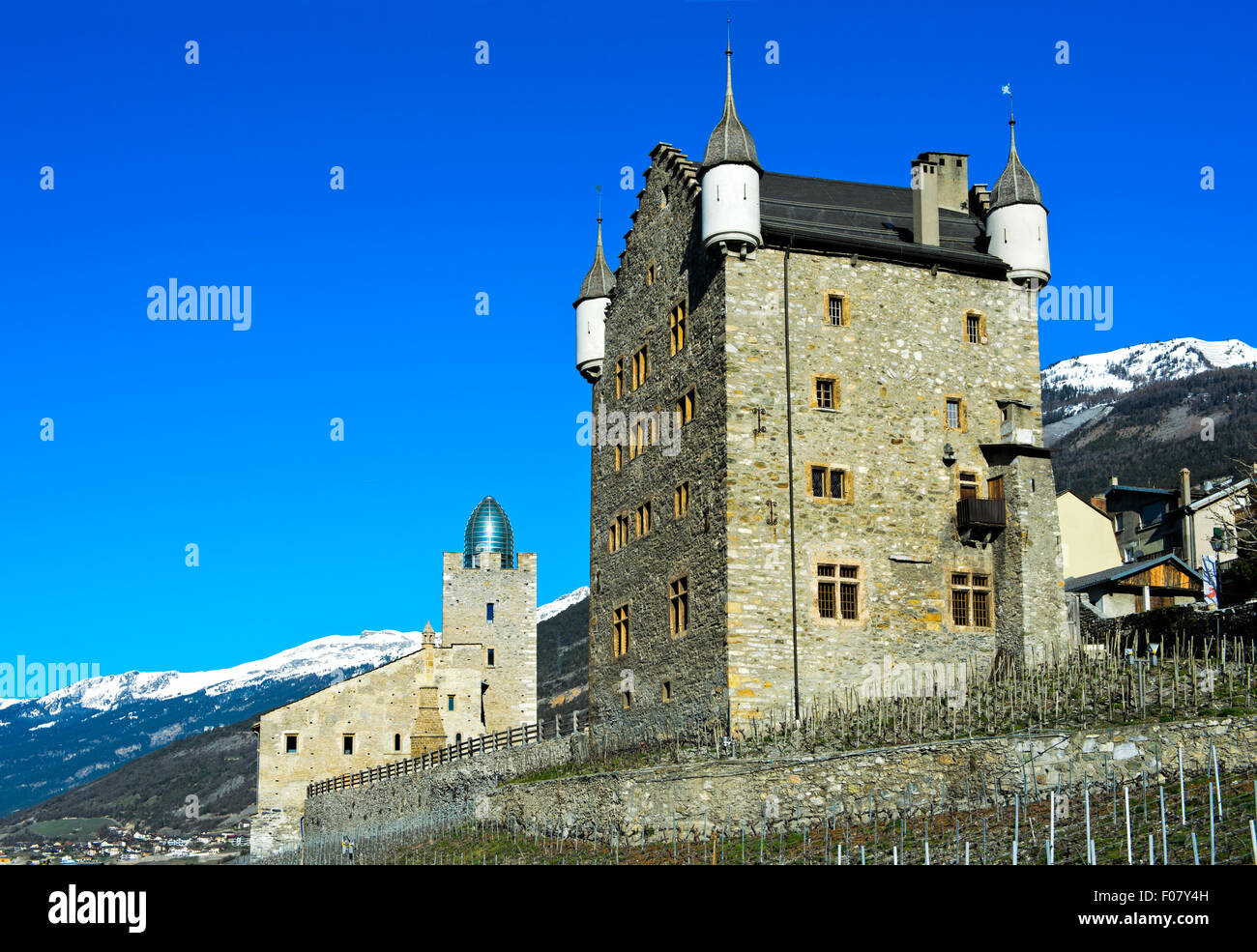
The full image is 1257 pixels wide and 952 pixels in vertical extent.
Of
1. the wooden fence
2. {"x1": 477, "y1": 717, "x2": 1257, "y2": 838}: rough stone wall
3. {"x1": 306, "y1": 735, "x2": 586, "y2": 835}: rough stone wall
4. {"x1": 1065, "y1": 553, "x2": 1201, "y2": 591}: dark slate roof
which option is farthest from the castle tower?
{"x1": 477, "y1": 717, "x2": 1257, "y2": 838}: rough stone wall

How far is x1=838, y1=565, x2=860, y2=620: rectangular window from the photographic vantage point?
41344 millimetres

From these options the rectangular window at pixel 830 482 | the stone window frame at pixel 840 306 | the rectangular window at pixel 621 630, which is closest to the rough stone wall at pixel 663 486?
the rectangular window at pixel 621 630

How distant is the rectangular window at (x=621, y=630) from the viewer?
47.3 meters

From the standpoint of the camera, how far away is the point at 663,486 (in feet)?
148

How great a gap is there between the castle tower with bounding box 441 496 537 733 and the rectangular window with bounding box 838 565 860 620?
4540 cm

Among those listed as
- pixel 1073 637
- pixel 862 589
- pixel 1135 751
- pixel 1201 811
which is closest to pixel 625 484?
A: pixel 862 589

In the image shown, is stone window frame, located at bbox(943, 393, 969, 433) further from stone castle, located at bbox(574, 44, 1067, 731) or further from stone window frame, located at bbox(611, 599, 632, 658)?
stone window frame, located at bbox(611, 599, 632, 658)

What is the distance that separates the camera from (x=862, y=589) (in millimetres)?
41688

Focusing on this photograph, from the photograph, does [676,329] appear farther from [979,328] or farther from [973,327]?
[979,328]

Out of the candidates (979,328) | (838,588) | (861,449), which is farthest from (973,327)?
(838,588)

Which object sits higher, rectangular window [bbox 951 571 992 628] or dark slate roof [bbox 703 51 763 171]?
dark slate roof [bbox 703 51 763 171]

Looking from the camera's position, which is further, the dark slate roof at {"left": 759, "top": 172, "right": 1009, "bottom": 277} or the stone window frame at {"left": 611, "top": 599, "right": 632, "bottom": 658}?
the stone window frame at {"left": 611, "top": 599, "right": 632, "bottom": 658}

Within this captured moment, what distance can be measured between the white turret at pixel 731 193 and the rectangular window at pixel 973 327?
8.14 metres
